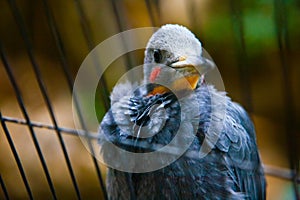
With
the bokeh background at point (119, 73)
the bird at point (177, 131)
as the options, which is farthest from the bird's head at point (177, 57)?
the bokeh background at point (119, 73)

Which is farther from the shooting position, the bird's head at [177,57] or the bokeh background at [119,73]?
the bokeh background at [119,73]

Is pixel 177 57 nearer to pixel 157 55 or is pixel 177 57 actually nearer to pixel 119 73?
pixel 157 55

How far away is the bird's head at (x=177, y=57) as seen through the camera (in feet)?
3.92

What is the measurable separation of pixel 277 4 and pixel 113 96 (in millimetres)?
472

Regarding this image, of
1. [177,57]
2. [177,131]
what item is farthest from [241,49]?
[177,131]

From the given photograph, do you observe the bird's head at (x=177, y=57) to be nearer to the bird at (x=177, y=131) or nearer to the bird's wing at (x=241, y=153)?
the bird at (x=177, y=131)

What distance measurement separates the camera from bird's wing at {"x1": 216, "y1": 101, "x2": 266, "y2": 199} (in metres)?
1.23

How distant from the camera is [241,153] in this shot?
1268 mm

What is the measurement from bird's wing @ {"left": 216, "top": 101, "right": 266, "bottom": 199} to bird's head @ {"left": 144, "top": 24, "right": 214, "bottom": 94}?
5.5 inches

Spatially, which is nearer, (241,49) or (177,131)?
(177,131)

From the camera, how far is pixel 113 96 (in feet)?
4.35

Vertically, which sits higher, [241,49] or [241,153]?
[241,49]

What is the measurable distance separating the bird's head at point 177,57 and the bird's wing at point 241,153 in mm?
141

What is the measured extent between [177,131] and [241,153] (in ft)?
0.60
